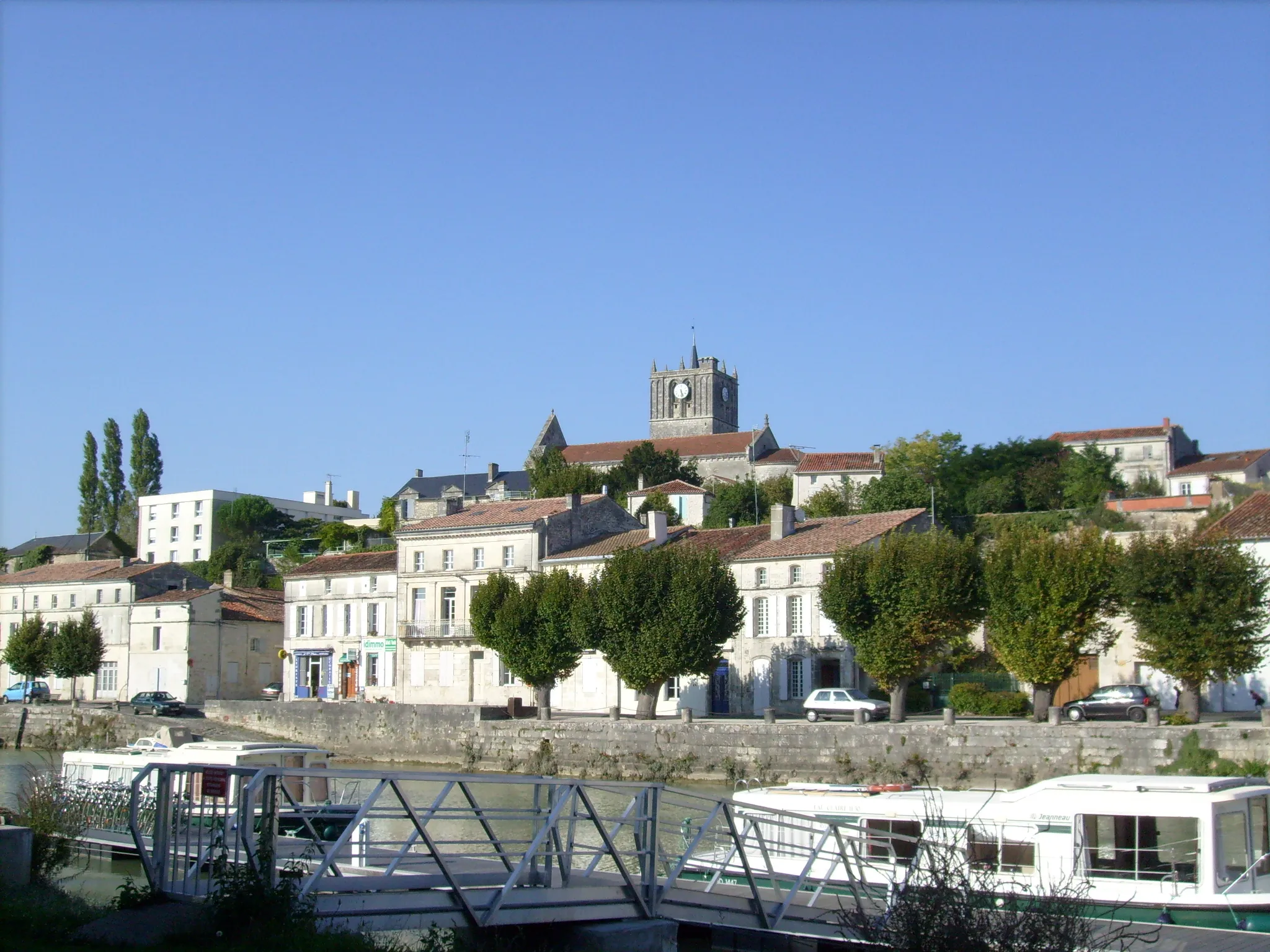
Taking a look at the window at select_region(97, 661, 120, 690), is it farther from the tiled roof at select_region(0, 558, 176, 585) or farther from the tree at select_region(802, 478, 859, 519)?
the tree at select_region(802, 478, 859, 519)

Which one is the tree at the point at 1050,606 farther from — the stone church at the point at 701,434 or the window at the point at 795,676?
the stone church at the point at 701,434

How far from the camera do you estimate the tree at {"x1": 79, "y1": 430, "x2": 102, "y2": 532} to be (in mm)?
102562

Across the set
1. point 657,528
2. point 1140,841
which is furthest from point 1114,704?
point 657,528

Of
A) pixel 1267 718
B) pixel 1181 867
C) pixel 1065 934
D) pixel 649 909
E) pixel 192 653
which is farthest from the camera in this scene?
pixel 192 653

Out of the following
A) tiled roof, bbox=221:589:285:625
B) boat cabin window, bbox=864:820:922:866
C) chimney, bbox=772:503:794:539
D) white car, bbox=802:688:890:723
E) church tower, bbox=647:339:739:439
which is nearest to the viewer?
boat cabin window, bbox=864:820:922:866

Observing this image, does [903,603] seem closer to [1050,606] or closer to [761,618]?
[1050,606]

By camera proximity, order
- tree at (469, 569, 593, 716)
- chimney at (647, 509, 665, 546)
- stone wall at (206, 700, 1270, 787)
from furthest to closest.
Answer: chimney at (647, 509, 665, 546) < tree at (469, 569, 593, 716) < stone wall at (206, 700, 1270, 787)

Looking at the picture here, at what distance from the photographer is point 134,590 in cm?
6656

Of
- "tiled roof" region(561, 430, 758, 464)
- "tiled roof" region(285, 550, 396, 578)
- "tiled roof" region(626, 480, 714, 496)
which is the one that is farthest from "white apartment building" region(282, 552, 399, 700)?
"tiled roof" region(561, 430, 758, 464)

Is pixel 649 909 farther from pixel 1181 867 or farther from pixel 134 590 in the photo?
pixel 134 590

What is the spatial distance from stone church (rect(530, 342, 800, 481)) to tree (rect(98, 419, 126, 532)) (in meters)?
35.3

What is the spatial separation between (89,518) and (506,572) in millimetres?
58777

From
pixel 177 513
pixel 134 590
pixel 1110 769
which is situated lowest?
pixel 1110 769

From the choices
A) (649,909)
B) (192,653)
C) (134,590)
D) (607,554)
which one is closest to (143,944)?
(649,909)
